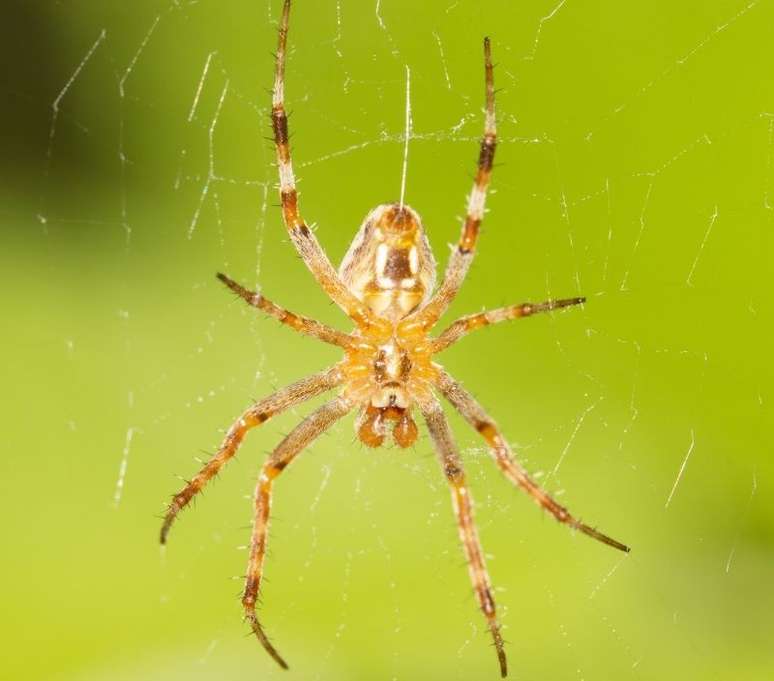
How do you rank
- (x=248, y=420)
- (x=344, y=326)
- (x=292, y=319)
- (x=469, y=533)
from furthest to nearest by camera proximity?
(x=344, y=326) → (x=248, y=420) → (x=292, y=319) → (x=469, y=533)

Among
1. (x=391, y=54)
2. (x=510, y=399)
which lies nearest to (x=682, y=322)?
(x=510, y=399)

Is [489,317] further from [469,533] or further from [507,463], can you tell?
[469,533]

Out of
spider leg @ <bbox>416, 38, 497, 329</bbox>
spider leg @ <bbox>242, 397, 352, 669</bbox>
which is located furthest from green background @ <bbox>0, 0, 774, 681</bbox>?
spider leg @ <bbox>416, 38, 497, 329</bbox>

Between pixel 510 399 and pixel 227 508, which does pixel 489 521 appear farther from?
pixel 227 508

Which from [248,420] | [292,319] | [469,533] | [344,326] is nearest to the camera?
[469,533]

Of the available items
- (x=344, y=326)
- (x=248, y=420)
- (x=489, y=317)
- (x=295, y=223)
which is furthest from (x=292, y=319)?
(x=344, y=326)

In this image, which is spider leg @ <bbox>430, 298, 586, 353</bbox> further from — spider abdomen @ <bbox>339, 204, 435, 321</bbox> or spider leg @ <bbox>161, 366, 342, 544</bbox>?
spider leg @ <bbox>161, 366, 342, 544</bbox>

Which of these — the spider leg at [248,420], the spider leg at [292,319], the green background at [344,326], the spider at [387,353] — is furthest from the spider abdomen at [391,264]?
the green background at [344,326]
